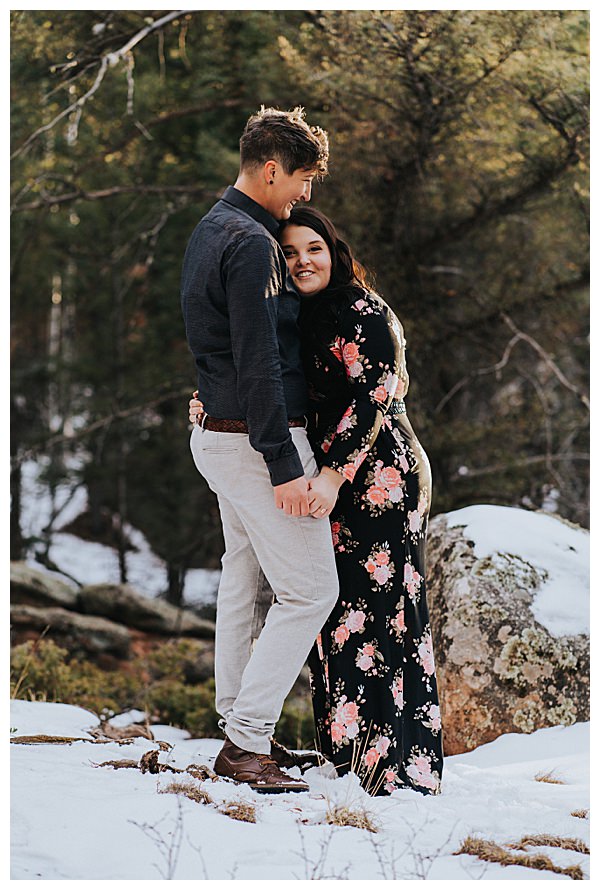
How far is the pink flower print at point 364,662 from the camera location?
319 centimetres

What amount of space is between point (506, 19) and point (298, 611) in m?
4.19

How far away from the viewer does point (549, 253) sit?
8.53 meters

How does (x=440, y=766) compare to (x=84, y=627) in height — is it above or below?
above

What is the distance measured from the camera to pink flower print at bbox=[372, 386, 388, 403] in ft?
10.1

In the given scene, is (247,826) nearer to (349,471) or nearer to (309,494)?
(309,494)

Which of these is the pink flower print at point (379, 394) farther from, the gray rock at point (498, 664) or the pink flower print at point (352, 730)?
the gray rock at point (498, 664)

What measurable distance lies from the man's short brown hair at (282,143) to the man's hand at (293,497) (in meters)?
0.94

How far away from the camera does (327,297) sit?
3.14 metres

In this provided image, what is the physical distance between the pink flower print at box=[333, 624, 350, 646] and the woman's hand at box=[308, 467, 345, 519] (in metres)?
0.45

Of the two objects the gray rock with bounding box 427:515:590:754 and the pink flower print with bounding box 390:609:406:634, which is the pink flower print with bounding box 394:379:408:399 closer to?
the pink flower print with bounding box 390:609:406:634

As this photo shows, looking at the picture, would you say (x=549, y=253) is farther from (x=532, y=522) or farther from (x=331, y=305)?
(x=331, y=305)

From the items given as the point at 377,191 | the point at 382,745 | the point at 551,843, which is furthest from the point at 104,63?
the point at 551,843

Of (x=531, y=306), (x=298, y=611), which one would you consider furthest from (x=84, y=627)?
(x=298, y=611)

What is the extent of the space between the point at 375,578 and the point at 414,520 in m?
0.23
